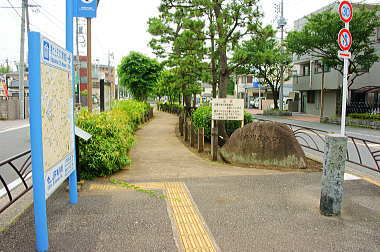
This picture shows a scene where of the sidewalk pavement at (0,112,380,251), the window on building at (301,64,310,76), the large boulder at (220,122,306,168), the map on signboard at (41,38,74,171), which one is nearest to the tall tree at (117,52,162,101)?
the large boulder at (220,122,306,168)

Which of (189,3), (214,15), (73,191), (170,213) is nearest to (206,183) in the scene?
(170,213)

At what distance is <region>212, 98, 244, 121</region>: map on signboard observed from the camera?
9.03 meters

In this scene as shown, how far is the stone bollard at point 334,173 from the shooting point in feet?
14.0

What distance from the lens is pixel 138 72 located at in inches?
879

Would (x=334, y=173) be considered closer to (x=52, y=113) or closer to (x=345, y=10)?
(x=345, y=10)

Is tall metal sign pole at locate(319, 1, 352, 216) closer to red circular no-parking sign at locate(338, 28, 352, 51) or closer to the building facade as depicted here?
red circular no-parking sign at locate(338, 28, 352, 51)

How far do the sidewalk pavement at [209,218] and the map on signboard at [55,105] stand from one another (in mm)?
956

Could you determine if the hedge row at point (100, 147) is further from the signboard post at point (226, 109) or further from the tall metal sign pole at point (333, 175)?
the tall metal sign pole at point (333, 175)

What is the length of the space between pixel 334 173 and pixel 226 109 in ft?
16.5

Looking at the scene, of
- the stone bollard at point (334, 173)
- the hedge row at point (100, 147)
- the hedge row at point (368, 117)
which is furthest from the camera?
the hedge row at point (368, 117)

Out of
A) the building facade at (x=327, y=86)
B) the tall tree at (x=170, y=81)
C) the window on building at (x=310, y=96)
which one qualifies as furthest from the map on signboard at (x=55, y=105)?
the window on building at (x=310, y=96)

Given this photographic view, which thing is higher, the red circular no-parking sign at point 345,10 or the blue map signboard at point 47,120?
the red circular no-parking sign at point 345,10

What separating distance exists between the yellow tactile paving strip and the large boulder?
7.52 feet

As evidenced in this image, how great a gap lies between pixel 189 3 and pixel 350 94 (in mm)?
23947
